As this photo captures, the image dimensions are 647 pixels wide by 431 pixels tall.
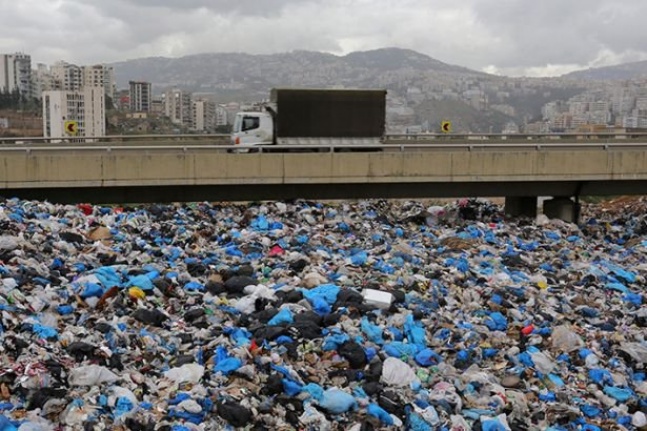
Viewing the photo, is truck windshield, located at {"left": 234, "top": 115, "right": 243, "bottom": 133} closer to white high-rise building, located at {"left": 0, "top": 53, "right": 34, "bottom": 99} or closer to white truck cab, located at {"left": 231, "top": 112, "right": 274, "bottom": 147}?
white truck cab, located at {"left": 231, "top": 112, "right": 274, "bottom": 147}

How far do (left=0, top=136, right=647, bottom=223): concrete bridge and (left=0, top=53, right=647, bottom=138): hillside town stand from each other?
11139mm

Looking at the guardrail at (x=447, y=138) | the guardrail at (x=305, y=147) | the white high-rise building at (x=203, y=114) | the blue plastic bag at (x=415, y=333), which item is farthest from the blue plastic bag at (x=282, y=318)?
the white high-rise building at (x=203, y=114)

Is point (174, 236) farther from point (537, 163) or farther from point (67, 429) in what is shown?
point (537, 163)

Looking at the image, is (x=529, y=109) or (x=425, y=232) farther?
(x=529, y=109)

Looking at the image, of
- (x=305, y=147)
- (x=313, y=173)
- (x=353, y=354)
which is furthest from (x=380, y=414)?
(x=305, y=147)

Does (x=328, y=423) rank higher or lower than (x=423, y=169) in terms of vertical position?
lower

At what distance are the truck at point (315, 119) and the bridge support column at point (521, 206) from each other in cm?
418

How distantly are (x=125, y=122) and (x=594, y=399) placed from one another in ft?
275

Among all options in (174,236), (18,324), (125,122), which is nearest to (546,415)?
(18,324)

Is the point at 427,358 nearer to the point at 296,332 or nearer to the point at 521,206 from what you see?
the point at 296,332

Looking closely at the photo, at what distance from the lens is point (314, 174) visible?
16.3m

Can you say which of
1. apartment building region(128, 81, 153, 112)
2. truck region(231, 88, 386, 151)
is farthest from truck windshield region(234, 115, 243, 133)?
apartment building region(128, 81, 153, 112)

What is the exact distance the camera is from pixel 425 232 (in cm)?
1616

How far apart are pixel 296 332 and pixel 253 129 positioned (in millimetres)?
12573
